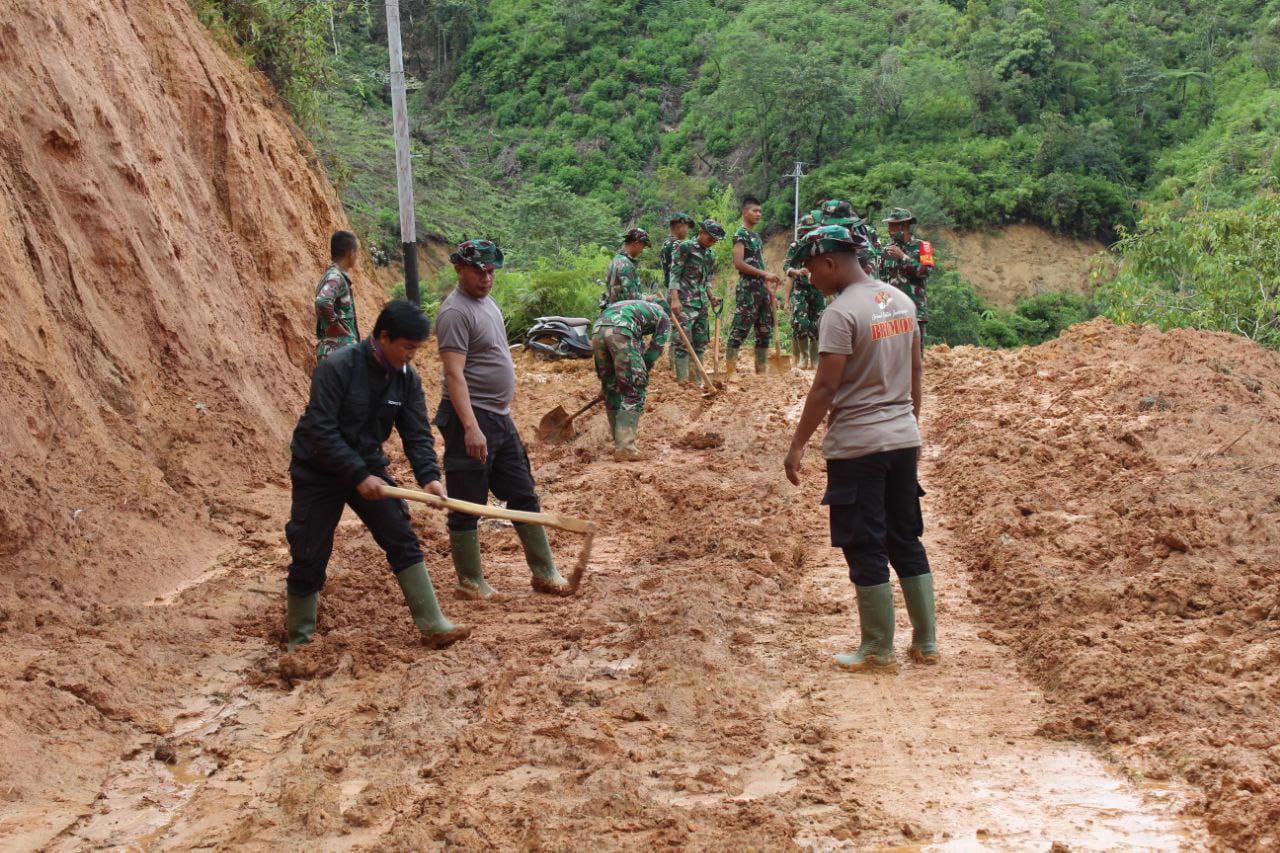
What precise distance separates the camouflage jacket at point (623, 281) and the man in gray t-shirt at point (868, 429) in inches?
234

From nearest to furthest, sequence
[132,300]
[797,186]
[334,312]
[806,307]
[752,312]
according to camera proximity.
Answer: [334,312], [132,300], [806,307], [752,312], [797,186]

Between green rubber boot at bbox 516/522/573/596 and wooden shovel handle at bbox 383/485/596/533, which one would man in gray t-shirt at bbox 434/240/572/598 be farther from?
wooden shovel handle at bbox 383/485/596/533

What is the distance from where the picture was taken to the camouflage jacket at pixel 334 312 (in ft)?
25.6

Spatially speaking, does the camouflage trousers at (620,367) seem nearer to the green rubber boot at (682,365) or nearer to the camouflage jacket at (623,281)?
the camouflage jacket at (623,281)

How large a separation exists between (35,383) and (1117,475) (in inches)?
263

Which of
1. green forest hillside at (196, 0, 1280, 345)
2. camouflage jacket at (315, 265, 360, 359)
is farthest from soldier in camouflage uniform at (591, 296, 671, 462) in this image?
green forest hillside at (196, 0, 1280, 345)

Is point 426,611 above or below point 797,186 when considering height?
below

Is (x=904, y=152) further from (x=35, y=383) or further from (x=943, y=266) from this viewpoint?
(x=35, y=383)

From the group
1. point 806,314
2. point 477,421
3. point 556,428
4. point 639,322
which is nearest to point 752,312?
point 806,314

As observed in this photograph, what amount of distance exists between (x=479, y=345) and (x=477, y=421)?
41 centimetres

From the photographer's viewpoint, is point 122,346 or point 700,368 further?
point 700,368

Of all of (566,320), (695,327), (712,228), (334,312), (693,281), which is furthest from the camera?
(566,320)

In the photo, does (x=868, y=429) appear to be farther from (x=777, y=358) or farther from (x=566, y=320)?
(x=566, y=320)

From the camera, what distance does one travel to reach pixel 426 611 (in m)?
5.34
